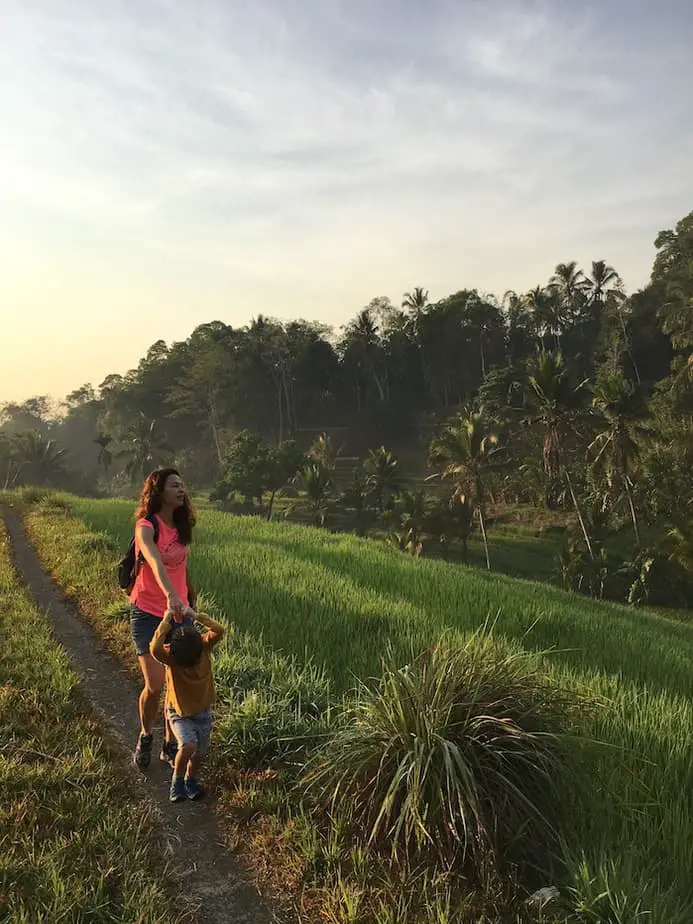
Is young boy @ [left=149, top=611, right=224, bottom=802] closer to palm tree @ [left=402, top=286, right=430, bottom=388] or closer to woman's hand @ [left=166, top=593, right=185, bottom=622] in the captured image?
woman's hand @ [left=166, top=593, right=185, bottom=622]

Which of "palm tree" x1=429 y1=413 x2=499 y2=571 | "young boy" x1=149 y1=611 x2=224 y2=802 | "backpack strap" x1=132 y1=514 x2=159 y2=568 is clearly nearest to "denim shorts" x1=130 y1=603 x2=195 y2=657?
"backpack strap" x1=132 y1=514 x2=159 y2=568

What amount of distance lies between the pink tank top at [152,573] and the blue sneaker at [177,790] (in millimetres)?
1042

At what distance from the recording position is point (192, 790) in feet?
11.8

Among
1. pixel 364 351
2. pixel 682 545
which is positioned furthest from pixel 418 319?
pixel 682 545

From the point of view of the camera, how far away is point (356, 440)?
7800cm

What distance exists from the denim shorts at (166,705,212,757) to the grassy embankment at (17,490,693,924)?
0.27m

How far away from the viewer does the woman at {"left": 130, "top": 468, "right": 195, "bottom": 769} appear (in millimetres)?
3988

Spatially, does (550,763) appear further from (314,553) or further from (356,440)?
(356,440)

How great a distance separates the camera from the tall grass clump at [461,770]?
2781 millimetres

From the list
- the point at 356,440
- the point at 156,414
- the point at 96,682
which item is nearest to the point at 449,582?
the point at 96,682

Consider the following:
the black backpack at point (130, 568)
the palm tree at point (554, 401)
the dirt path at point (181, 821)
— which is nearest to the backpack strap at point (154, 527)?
the black backpack at point (130, 568)

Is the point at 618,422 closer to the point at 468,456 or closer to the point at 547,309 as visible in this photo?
the point at 468,456

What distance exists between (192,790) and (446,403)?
78852 mm

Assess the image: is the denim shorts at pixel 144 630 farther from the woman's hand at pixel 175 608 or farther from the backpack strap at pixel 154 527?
the woman's hand at pixel 175 608
